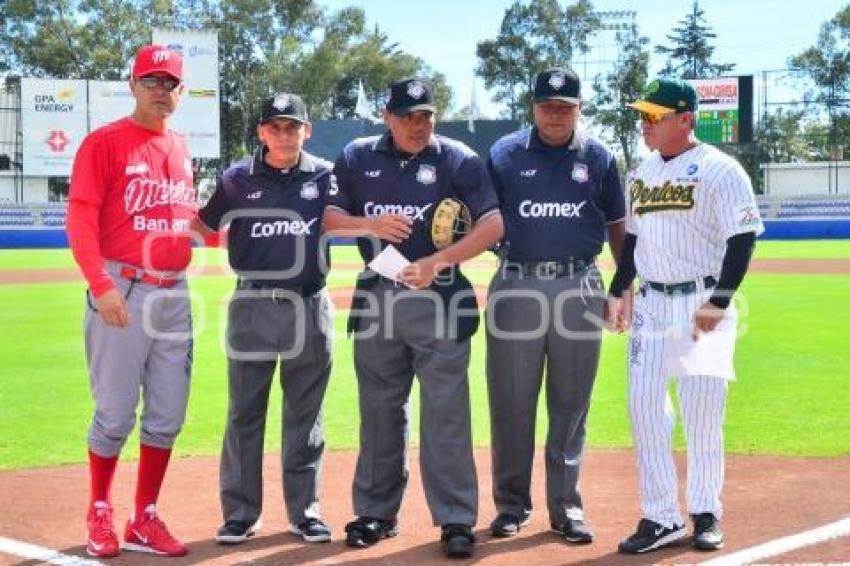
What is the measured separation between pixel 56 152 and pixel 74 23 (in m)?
16.7

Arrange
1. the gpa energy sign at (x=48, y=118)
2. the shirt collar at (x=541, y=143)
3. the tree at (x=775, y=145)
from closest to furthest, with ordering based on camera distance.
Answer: the shirt collar at (x=541, y=143) < the gpa energy sign at (x=48, y=118) < the tree at (x=775, y=145)

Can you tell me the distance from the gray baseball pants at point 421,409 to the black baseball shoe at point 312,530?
0.19 meters

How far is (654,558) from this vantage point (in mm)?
4500

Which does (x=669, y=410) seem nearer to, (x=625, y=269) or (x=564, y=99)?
(x=625, y=269)

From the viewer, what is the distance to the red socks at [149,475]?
15.8ft

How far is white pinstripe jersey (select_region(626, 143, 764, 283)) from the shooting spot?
4590 millimetres

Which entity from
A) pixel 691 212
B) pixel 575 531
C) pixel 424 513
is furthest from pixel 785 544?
pixel 424 513

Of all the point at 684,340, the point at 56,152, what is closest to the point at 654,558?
the point at 684,340

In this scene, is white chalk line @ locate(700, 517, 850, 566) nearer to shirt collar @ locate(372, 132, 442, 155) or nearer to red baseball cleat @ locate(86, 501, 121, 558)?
shirt collar @ locate(372, 132, 442, 155)

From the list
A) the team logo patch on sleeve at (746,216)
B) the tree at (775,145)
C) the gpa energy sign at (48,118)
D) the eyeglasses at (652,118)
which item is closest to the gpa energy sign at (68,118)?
the gpa energy sign at (48,118)

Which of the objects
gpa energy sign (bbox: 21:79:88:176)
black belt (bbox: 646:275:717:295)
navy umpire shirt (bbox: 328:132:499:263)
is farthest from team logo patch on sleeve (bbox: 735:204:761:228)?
gpa energy sign (bbox: 21:79:88:176)

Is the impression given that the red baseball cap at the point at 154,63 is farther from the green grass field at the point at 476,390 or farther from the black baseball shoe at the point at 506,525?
the green grass field at the point at 476,390

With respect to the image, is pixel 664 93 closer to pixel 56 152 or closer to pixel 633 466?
pixel 633 466

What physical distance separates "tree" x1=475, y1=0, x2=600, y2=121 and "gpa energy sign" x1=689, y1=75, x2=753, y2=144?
24.3 m
